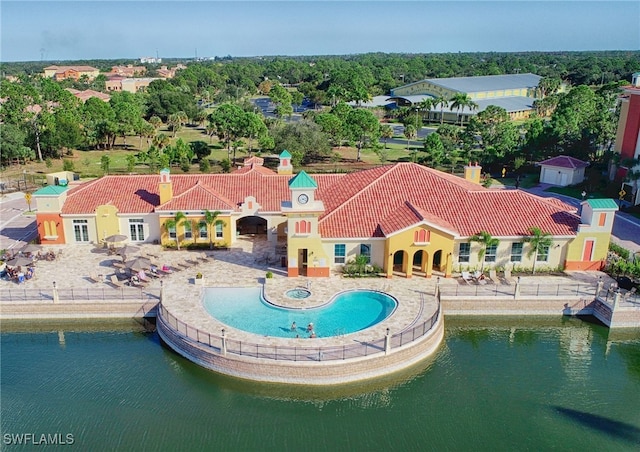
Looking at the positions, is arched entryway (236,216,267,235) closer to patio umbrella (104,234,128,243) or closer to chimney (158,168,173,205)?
chimney (158,168,173,205)

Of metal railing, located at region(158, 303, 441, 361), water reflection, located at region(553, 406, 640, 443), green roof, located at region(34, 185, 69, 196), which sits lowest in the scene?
water reflection, located at region(553, 406, 640, 443)

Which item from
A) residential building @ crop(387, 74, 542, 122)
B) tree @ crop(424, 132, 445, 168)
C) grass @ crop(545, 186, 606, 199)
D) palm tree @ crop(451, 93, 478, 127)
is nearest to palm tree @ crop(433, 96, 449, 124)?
residential building @ crop(387, 74, 542, 122)

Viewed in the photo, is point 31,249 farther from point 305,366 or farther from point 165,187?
point 305,366

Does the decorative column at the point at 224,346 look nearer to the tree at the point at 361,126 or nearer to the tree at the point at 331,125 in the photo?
the tree at the point at 361,126

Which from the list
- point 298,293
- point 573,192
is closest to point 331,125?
point 573,192

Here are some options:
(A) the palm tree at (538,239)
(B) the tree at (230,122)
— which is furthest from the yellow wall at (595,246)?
(B) the tree at (230,122)

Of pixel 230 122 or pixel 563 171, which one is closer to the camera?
pixel 563 171
